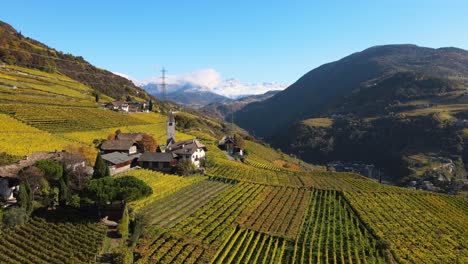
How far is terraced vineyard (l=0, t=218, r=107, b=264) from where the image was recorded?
29.4 meters

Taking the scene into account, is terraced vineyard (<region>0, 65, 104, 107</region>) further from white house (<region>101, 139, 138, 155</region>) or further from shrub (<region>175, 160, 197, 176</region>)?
shrub (<region>175, 160, 197, 176</region>)

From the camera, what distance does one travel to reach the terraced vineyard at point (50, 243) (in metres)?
29.4

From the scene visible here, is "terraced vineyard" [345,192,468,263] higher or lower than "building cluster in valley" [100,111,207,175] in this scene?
lower

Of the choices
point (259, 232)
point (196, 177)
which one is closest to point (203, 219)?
point (259, 232)

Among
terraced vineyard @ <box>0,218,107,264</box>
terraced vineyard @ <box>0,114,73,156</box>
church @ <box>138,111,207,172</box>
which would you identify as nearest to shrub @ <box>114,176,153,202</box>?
terraced vineyard @ <box>0,218,107,264</box>

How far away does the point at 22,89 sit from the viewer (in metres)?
88.6

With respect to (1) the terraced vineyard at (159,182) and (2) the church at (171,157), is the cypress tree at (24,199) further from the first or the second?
(2) the church at (171,157)

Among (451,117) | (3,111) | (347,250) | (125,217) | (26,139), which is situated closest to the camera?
(125,217)

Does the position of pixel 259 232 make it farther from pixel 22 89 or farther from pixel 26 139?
pixel 22 89

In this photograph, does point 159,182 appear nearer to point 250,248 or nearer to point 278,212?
point 278,212

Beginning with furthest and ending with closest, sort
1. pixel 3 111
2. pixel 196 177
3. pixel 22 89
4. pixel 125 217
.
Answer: pixel 22 89, pixel 3 111, pixel 196 177, pixel 125 217

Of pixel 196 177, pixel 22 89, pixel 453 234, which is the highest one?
pixel 22 89

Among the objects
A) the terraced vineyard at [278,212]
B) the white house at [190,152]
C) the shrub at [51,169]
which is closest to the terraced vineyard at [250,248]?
the terraced vineyard at [278,212]

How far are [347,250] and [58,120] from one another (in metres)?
63.0
